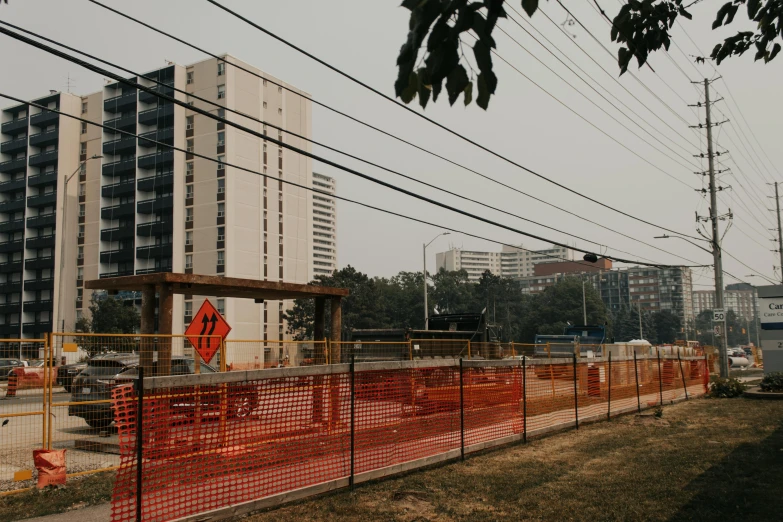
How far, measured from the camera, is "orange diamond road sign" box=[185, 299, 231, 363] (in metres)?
13.0

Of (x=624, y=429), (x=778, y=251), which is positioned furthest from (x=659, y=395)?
(x=778, y=251)

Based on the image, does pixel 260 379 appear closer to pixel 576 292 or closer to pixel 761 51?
pixel 761 51

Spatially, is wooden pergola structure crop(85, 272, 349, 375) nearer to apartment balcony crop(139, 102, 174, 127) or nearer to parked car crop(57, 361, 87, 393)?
parked car crop(57, 361, 87, 393)

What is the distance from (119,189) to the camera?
75.8 m

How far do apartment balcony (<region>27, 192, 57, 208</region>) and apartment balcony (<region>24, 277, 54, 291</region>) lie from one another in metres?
8.96

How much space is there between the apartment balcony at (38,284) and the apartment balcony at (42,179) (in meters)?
11.4

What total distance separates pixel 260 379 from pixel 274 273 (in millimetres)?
65905

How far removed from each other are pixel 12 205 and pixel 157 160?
926 inches

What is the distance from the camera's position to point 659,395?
22141 mm

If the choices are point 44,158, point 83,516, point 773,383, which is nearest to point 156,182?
point 44,158

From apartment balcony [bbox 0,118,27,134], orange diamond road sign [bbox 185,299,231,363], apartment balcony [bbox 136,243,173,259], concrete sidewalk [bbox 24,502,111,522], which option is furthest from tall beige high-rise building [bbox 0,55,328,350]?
concrete sidewalk [bbox 24,502,111,522]

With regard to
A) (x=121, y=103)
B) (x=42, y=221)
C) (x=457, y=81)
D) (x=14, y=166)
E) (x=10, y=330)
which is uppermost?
(x=121, y=103)

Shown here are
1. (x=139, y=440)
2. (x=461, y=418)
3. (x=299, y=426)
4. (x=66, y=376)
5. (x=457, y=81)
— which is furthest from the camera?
(x=461, y=418)

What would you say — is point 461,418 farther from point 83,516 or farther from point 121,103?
point 121,103
